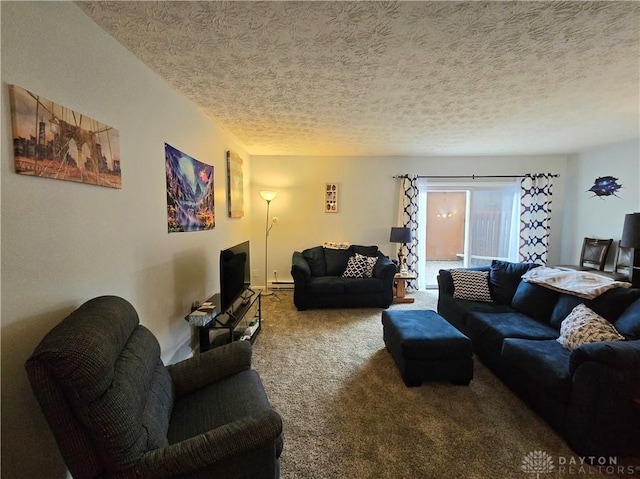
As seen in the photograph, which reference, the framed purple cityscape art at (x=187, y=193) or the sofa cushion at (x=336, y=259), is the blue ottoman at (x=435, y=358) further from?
the sofa cushion at (x=336, y=259)

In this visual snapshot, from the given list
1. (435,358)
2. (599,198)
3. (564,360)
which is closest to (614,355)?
(564,360)

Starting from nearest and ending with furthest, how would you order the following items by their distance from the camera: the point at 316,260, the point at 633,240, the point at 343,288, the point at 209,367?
the point at 209,367
the point at 633,240
the point at 343,288
the point at 316,260

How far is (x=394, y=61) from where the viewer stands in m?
1.81

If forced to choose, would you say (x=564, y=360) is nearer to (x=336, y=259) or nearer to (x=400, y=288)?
(x=400, y=288)

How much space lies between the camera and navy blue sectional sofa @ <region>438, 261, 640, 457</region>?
59.6 inches

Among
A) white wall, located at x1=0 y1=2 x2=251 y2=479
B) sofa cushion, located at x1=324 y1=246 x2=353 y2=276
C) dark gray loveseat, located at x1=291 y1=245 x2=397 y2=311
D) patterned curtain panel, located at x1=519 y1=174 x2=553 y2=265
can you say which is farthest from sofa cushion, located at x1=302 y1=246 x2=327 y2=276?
patterned curtain panel, located at x1=519 y1=174 x2=553 y2=265

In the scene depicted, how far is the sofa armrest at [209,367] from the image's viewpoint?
1.57 meters

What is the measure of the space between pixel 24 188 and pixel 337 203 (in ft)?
14.0

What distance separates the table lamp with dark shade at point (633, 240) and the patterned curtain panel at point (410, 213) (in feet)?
8.42

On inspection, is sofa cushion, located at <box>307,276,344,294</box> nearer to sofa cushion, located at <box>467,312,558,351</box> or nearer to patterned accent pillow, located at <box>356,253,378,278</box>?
patterned accent pillow, located at <box>356,253,378,278</box>

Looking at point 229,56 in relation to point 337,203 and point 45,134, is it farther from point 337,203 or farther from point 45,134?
point 337,203

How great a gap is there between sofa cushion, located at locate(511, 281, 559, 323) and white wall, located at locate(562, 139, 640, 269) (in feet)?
8.38

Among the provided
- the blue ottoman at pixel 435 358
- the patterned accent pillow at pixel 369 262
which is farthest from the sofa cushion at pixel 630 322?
the patterned accent pillow at pixel 369 262

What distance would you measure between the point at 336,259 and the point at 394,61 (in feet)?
10.6
